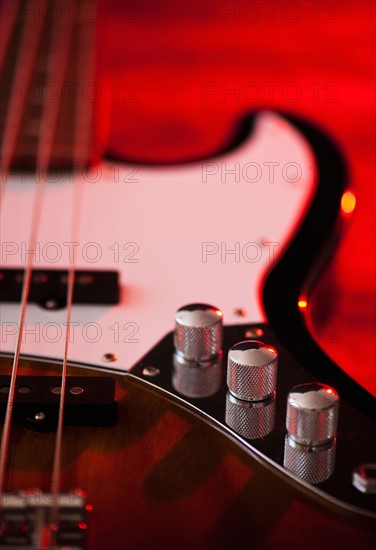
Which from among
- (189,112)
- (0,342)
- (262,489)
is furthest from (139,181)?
(262,489)

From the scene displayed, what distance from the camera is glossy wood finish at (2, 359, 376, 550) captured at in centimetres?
59

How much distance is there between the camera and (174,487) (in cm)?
63

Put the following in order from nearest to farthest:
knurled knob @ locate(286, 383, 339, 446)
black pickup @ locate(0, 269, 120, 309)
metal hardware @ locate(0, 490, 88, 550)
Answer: metal hardware @ locate(0, 490, 88, 550), knurled knob @ locate(286, 383, 339, 446), black pickup @ locate(0, 269, 120, 309)

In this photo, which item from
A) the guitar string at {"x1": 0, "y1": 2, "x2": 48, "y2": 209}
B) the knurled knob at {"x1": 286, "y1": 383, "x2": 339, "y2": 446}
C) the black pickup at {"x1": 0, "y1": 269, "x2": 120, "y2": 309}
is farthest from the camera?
the guitar string at {"x1": 0, "y1": 2, "x2": 48, "y2": 209}

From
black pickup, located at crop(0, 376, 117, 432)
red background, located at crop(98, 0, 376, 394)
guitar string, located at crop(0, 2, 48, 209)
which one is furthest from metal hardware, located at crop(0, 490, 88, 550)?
guitar string, located at crop(0, 2, 48, 209)

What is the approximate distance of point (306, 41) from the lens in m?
1.63

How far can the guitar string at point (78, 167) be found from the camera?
631mm

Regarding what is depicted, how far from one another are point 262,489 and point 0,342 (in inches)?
11.1

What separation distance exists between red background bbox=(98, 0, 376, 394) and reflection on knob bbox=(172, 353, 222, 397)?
0.53 feet

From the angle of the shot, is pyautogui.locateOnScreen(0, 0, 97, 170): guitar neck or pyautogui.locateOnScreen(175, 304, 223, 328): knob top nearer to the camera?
pyautogui.locateOnScreen(175, 304, 223, 328): knob top

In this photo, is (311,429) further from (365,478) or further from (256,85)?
(256,85)

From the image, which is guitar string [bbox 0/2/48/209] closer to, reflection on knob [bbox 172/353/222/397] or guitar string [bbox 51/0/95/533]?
guitar string [bbox 51/0/95/533]

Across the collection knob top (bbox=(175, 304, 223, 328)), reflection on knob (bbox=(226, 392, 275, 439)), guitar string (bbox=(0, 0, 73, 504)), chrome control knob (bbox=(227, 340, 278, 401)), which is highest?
guitar string (bbox=(0, 0, 73, 504))

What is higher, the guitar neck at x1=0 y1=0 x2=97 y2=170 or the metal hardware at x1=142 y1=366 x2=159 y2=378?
the guitar neck at x1=0 y1=0 x2=97 y2=170
